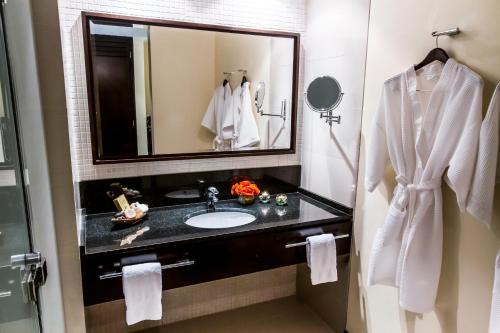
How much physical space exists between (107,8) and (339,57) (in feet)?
4.35

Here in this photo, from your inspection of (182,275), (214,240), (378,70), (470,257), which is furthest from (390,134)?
(182,275)

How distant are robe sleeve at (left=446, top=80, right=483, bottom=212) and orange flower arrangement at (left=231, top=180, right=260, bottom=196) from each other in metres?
1.15

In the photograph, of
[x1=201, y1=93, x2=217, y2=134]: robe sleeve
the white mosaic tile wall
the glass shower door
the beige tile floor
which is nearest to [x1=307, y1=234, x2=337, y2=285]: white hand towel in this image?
the beige tile floor

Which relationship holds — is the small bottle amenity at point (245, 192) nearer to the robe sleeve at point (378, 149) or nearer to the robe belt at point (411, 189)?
the robe sleeve at point (378, 149)

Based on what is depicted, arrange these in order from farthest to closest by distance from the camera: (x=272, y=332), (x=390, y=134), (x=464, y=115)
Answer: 1. (x=272, y=332)
2. (x=390, y=134)
3. (x=464, y=115)

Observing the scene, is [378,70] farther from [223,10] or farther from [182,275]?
[182,275]

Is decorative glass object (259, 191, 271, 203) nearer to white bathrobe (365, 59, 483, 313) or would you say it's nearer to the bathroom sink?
the bathroom sink

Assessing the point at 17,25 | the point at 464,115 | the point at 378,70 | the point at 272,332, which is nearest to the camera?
the point at 17,25

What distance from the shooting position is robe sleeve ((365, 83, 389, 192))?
163 cm

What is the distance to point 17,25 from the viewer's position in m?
0.97

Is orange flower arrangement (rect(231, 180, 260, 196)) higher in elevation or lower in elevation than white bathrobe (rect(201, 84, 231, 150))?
lower

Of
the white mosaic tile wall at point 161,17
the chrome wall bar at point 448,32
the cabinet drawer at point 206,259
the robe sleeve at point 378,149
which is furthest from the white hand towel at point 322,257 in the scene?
the chrome wall bar at point 448,32

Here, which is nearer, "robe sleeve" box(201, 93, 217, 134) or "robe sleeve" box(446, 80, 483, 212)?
"robe sleeve" box(446, 80, 483, 212)

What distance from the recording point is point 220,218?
208 cm
